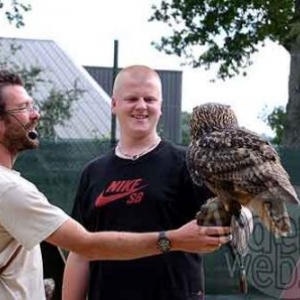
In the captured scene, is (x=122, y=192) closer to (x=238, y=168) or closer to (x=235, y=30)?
(x=238, y=168)

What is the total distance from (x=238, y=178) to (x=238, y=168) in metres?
0.04

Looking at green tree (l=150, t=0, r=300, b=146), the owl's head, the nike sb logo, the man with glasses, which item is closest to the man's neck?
the nike sb logo

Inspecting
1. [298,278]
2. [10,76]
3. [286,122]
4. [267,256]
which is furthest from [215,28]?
[10,76]

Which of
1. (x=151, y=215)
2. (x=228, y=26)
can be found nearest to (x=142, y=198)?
(x=151, y=215)

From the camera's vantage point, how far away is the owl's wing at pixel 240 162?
8.00ft

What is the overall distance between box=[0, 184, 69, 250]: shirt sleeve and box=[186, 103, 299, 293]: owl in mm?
495

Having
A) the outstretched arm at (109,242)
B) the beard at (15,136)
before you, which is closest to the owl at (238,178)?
the outstretched arm at (109,242)

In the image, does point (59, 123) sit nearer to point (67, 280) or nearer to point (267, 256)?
point (267, 256)

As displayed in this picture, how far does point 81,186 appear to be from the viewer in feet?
12.0

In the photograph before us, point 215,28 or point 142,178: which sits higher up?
point 215,28

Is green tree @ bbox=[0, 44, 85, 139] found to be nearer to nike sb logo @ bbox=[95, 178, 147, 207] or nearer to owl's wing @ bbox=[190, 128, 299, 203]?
nike sb logo @ bbox=[95, 178, 147, 207]

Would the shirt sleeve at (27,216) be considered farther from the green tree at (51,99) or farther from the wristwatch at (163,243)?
the green tree at (51,99)

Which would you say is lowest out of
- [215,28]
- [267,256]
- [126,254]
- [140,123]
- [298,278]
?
[267,256]

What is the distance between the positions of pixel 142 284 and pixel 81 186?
56 cm
